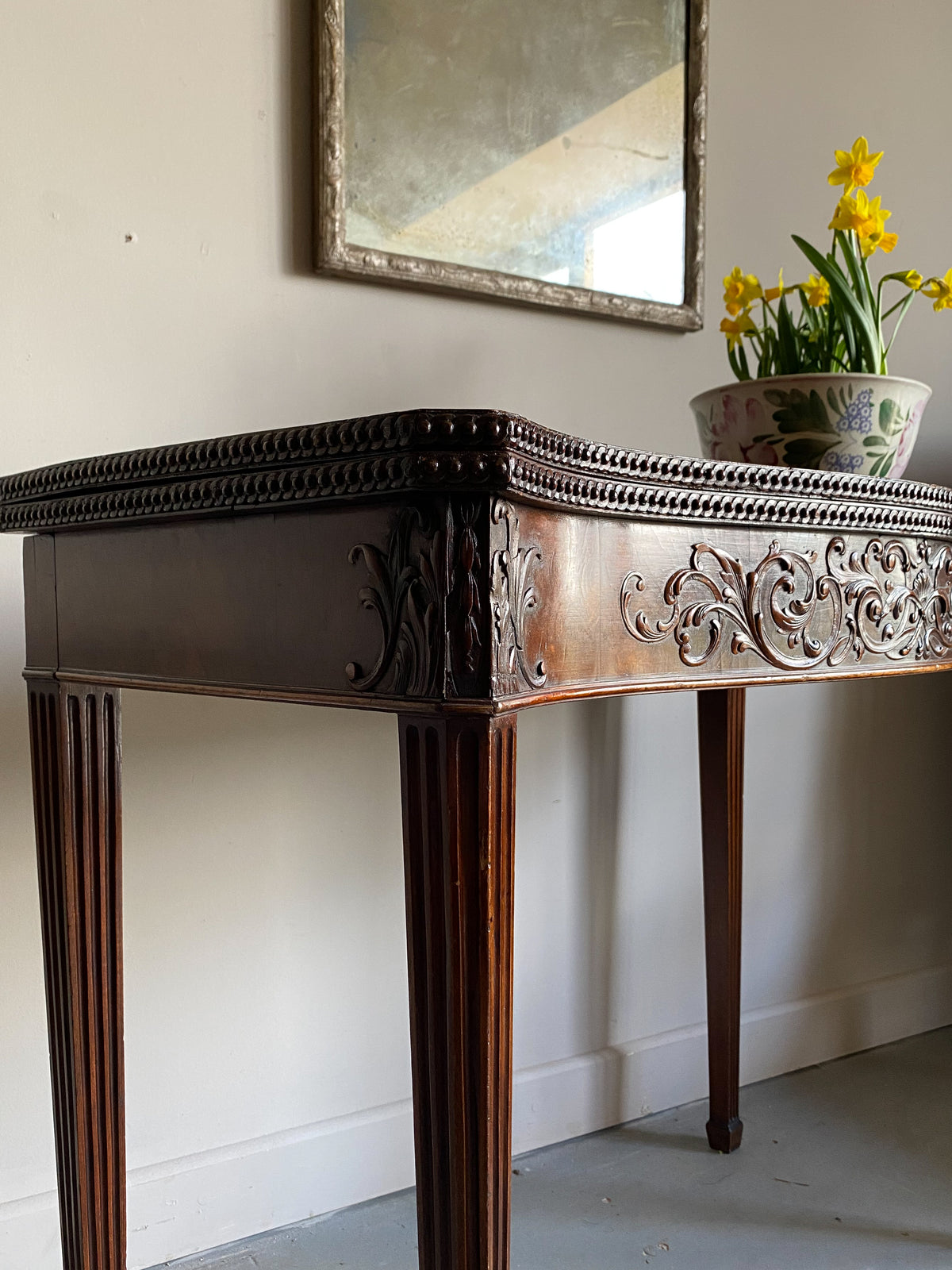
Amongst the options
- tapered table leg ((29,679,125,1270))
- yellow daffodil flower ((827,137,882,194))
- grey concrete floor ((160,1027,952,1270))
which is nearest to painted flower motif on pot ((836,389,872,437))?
yellow daffodil flower ((827,137,882,194))

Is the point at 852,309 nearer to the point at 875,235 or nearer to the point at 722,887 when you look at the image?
the point at 875,235

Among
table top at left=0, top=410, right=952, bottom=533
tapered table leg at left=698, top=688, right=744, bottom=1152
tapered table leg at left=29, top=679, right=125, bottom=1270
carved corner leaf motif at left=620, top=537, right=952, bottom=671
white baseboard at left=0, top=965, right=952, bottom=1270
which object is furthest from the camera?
tapered table leg at left=698, top=688, right=744, bottom=1152

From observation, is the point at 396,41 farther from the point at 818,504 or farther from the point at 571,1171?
the point at 571,1171

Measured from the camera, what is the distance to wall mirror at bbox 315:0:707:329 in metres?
1.12

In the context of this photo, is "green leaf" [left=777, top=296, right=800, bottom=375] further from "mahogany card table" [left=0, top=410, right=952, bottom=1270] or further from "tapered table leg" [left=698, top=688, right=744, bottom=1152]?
"tapered table leg" [left=698, top=688, right=744, bottom=1152]

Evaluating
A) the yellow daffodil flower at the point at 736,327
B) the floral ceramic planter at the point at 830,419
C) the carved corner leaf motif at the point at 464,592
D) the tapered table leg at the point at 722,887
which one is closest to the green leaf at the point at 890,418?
the floral ceramic planter at the point at 830,419

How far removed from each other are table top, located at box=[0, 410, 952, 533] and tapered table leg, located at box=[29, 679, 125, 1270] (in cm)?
18

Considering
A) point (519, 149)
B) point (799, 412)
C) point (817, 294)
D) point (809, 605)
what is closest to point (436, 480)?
point (809, 605)

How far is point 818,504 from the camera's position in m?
0.76

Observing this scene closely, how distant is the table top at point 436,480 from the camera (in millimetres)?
515

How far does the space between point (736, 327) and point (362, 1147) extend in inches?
39.6

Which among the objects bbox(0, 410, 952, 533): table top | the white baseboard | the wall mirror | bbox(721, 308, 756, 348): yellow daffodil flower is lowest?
the white baseboard

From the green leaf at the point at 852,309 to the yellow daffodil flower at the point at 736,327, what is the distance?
12 centimetres

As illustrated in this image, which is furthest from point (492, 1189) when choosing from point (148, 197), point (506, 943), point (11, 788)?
point (148, 197)
